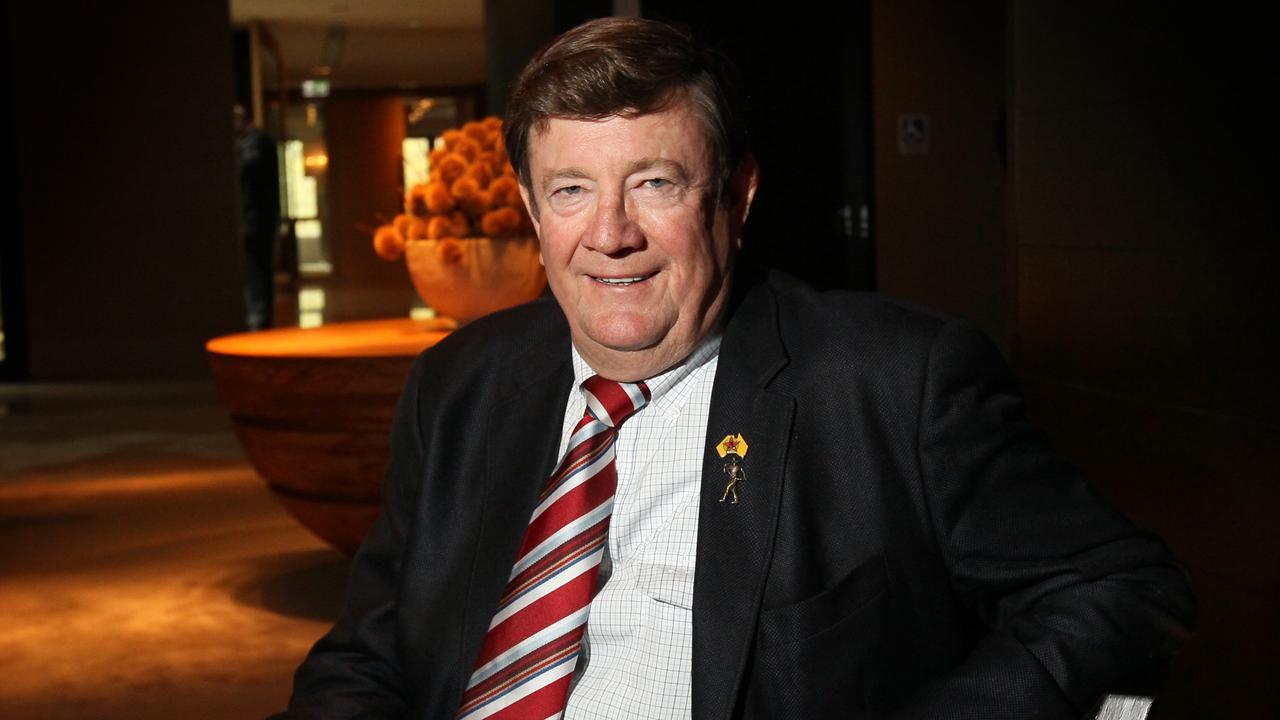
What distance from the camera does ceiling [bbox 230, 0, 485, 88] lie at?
16.6 m

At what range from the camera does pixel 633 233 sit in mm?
1582

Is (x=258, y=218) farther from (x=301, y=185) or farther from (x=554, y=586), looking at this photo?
(x=301, y=185)

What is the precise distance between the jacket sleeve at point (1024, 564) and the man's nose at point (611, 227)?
0.34m

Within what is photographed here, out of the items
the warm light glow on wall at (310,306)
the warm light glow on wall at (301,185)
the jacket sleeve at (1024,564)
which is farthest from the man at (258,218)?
the warm light glow on wall at (301,185)

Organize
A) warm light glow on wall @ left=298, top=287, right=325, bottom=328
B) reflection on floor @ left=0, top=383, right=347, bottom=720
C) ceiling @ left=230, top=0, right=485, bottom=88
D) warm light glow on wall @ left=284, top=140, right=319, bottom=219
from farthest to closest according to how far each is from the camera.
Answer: warm light glow on wall @ left=284, top=140, right=319, bottom=219 < ceiling @ left=230, top=0, right=485, bottom=88 < warm light glow on wall @ left=298, top=287, right=325, bottom=328 < reflection on floor @ left=0, top=383, right=347, bottom=720

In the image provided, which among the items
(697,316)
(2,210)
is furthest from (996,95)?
(2,210)

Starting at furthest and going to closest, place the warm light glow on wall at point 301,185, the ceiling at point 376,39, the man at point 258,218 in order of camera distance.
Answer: the warm light glow on wall at point 301,185 → the ceiling at point 376,39 → the man at point 258,218

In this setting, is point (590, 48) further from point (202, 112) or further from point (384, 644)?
point (202, 112)

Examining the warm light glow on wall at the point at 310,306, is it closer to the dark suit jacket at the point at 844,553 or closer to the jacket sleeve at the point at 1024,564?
the dark suit jacket at the point at 844,553

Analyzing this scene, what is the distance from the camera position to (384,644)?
165 centimetres

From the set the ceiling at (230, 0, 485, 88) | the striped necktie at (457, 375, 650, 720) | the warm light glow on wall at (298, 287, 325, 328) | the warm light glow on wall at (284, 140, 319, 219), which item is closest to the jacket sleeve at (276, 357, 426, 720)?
the striped necktie at (457, 375, 650, 720)

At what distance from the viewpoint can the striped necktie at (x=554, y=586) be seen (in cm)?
155

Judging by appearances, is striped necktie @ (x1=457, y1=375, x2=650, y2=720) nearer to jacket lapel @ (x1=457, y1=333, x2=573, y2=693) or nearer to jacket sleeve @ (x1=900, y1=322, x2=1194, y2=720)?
jacket lapel @ (x1=457, y1=333, x2=573, y2=693)

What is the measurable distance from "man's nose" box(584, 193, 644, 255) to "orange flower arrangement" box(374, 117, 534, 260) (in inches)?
118
